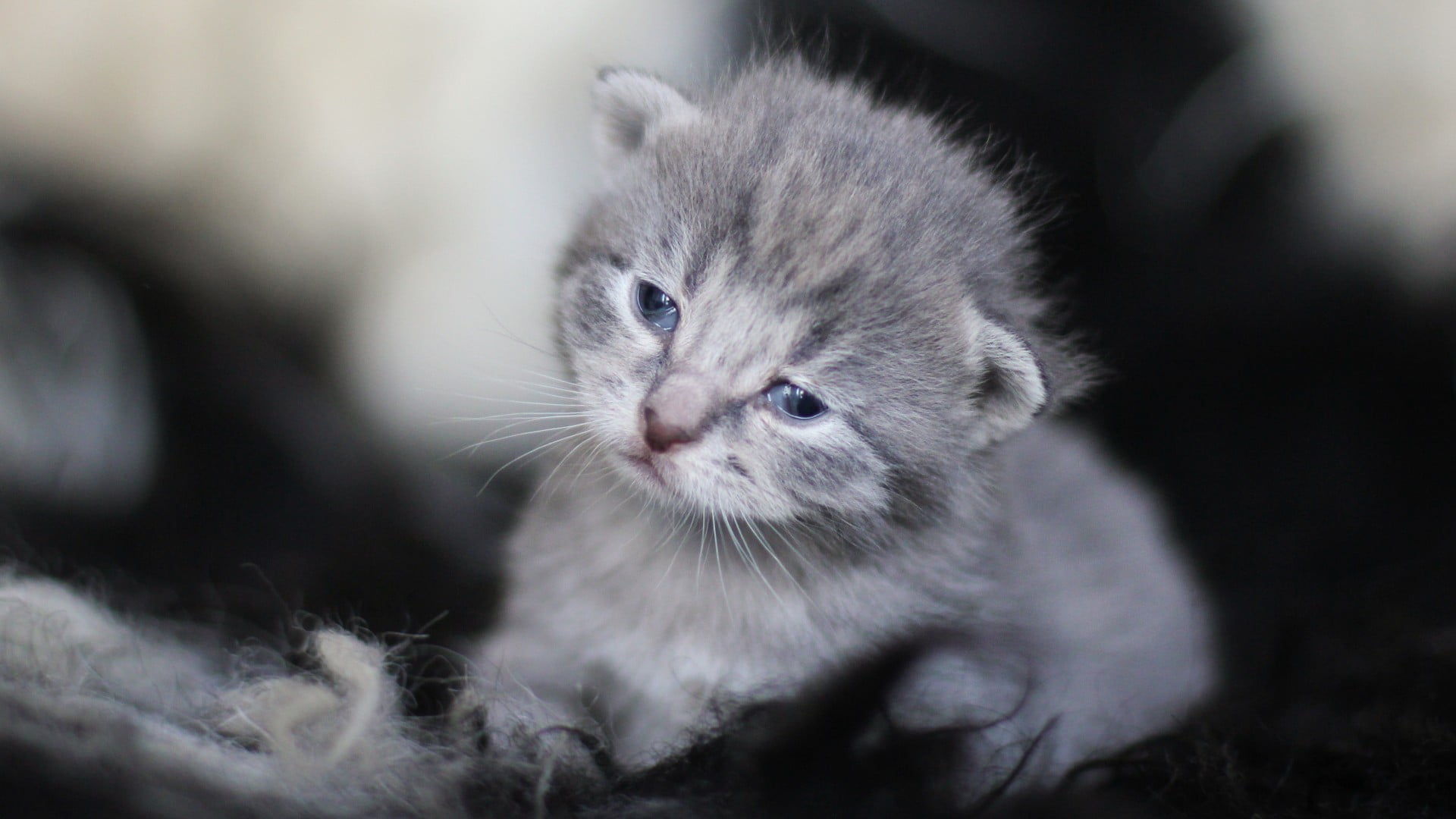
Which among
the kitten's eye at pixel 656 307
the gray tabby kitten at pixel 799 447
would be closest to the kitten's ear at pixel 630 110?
the gray tabby kitten at pixel 799 447

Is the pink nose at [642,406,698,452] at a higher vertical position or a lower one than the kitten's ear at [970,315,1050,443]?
lower

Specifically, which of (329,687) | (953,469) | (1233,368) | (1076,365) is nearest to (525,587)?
(329,687)

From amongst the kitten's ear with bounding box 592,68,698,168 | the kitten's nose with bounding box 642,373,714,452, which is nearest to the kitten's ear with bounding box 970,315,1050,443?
the kitten's nose with bounding box 642,373,714,452

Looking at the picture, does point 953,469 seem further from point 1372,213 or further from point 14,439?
point 14,439

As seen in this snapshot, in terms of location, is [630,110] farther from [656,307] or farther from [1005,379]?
[1005,379]

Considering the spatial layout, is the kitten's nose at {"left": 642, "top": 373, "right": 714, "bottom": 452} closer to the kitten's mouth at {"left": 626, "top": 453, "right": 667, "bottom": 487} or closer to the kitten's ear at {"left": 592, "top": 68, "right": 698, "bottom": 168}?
the kitten's mouth at {"left": 626, "top": 453, "right": 667, "bottom": 487}

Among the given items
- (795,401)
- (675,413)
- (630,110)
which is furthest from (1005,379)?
(630,110)
